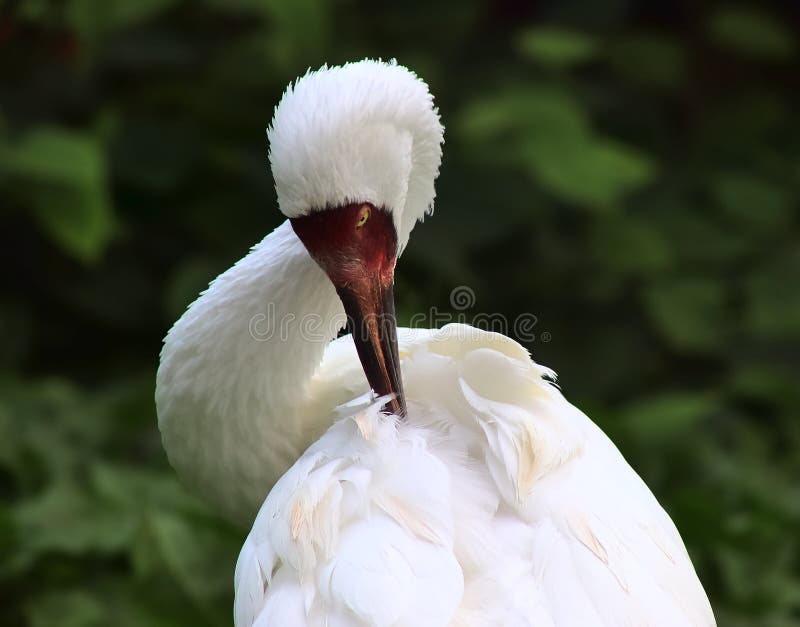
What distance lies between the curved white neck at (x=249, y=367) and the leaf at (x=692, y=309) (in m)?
2.44

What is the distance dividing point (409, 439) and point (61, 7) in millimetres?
3001

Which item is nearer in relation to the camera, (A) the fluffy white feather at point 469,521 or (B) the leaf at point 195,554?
(A) the fluffy white feather at point 469,521

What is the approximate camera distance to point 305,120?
190 cm

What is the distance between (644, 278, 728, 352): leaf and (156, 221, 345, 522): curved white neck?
8.00 ft

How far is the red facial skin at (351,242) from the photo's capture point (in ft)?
6.45

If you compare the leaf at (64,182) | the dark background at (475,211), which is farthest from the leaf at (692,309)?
the leaf at (64,182)

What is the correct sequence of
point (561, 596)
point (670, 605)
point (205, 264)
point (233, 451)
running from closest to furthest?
point (561, 596), point (670, 605), point (233, 451), point (205, 264)

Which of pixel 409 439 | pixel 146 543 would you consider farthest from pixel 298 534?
pixel 146 543

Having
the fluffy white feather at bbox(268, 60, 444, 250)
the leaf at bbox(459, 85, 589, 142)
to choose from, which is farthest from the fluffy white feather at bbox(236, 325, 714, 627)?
the leaf at bbox(459, 85, 589, 142)

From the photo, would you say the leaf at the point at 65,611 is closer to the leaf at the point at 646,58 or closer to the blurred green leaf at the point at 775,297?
the blurred green leaf at the point at 775,297

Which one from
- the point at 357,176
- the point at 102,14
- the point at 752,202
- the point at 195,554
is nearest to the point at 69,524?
the point at 195,554

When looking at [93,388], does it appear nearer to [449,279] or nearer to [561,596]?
[449,279]

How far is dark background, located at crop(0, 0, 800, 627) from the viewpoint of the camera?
381cm

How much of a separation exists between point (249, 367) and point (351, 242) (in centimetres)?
39
